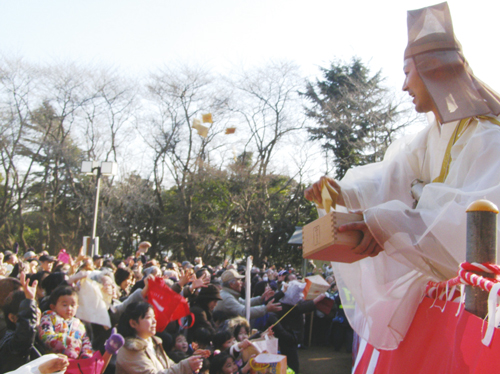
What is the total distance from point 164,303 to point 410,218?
3571mm

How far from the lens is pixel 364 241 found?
1.82 m

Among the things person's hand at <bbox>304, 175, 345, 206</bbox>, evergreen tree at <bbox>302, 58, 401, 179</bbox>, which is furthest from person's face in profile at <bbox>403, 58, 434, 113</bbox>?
evergreen tree at <bbox>302, 58, 401, 179</bbox>

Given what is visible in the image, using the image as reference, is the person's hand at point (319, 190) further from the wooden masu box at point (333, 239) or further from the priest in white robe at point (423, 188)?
the wooden masu box at point (333, 239)

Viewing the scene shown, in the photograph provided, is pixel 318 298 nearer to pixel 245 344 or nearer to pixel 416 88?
pixel 245 344

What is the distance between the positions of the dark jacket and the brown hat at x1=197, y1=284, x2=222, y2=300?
252 cm

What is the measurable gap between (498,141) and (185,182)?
75.2ft

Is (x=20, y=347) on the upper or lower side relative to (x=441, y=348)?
lower

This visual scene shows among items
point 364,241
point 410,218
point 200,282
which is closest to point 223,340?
point 200,282

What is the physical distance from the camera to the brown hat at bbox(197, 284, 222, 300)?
569 centimetres

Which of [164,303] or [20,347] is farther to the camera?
[164,303]

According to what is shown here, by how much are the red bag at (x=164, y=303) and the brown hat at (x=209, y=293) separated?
804mm

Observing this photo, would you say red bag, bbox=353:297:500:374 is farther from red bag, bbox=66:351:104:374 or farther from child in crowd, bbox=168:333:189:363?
child in crowd, bbox=168:333:189:363

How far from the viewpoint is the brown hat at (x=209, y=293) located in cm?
569

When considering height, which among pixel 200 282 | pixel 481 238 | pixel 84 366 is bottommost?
pixel 84 366
